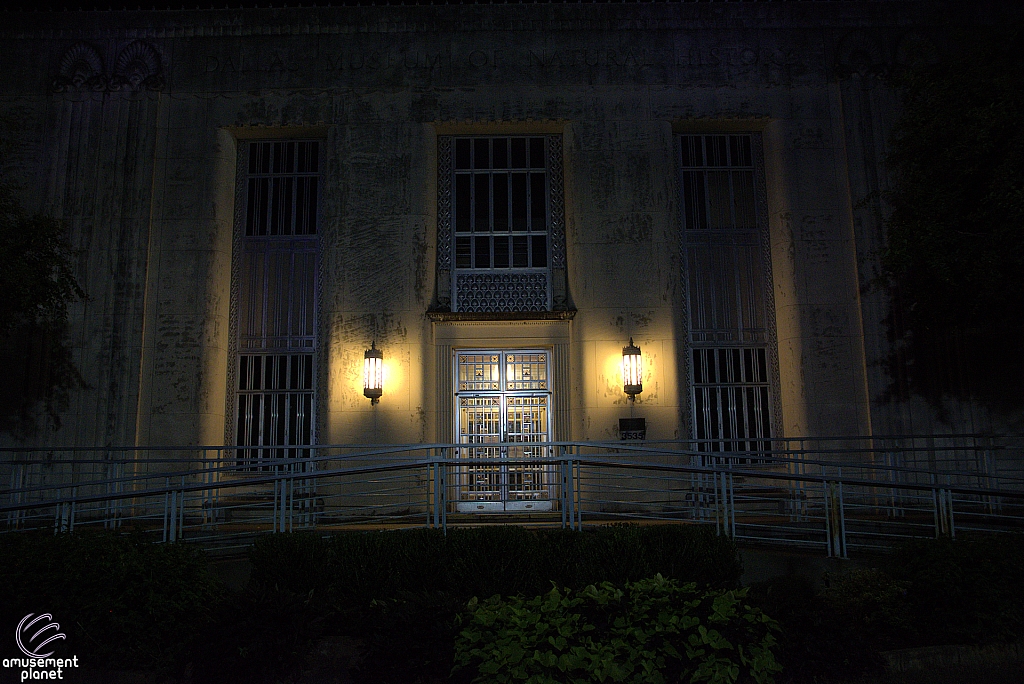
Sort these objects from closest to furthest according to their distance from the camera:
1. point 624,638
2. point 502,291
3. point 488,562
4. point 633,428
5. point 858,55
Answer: point 624,638, point 488,562, point 633,428, point 502,291, point 858,55

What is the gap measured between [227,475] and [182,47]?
8.81 meters

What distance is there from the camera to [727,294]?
15742 mm

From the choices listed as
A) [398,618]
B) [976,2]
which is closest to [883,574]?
[398,618]

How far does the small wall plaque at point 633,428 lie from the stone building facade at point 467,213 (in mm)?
214

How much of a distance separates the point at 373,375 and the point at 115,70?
8402 millimetres

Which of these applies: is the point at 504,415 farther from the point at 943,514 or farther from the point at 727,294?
the point at 943,514

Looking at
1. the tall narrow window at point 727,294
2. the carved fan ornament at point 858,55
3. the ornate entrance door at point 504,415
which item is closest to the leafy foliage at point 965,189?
the carved fan ornament at point 858,55

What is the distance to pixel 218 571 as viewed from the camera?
888 cm

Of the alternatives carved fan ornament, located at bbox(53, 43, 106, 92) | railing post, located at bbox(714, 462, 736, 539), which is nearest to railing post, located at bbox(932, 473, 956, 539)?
railing post, located at bbox(714, 462, 736, 539)

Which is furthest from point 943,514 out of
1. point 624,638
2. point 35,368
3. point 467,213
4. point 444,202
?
point 35,368

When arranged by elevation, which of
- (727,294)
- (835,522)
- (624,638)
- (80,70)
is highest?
(80,70)

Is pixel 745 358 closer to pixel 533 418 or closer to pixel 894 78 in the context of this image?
pixel 533 418

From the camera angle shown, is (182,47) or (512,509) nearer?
(512,509)

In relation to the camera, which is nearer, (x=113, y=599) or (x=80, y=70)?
(x=113, y=599)
